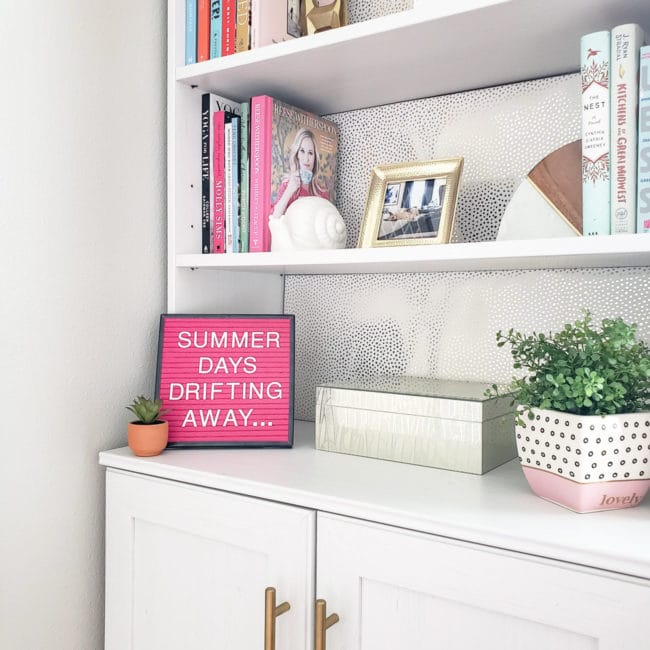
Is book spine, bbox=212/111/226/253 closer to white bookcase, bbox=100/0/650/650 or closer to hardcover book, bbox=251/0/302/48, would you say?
white bookcase, bbox=100/0/650/650

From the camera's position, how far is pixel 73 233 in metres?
1.10

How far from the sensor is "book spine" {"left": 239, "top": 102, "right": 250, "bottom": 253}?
3.89 feet

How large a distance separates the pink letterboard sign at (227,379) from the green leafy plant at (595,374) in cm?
50

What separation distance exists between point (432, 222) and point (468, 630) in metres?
0.60

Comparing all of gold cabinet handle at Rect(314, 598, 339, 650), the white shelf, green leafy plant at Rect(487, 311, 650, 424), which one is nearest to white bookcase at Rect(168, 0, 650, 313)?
the white shelf

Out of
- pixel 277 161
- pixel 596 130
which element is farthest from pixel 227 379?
pixel 596 130

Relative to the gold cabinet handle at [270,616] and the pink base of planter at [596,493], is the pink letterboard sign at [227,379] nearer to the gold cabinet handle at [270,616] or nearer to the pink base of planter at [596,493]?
the gold cabinet handle at [270,616]

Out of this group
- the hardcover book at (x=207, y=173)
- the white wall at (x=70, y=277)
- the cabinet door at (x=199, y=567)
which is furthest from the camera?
the hardcover book at (x=207, y=173)

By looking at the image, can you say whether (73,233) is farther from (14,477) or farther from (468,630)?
(468,630)

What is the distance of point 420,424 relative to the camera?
3.34 feet

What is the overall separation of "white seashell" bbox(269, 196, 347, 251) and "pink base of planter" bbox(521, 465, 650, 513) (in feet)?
1.85

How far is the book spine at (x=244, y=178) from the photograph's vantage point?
3.89 ft

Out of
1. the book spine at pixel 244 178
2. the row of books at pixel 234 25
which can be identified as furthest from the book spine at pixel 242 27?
the book spine at pixel 244 178

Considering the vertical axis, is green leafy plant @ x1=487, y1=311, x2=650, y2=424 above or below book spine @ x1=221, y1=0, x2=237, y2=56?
below
